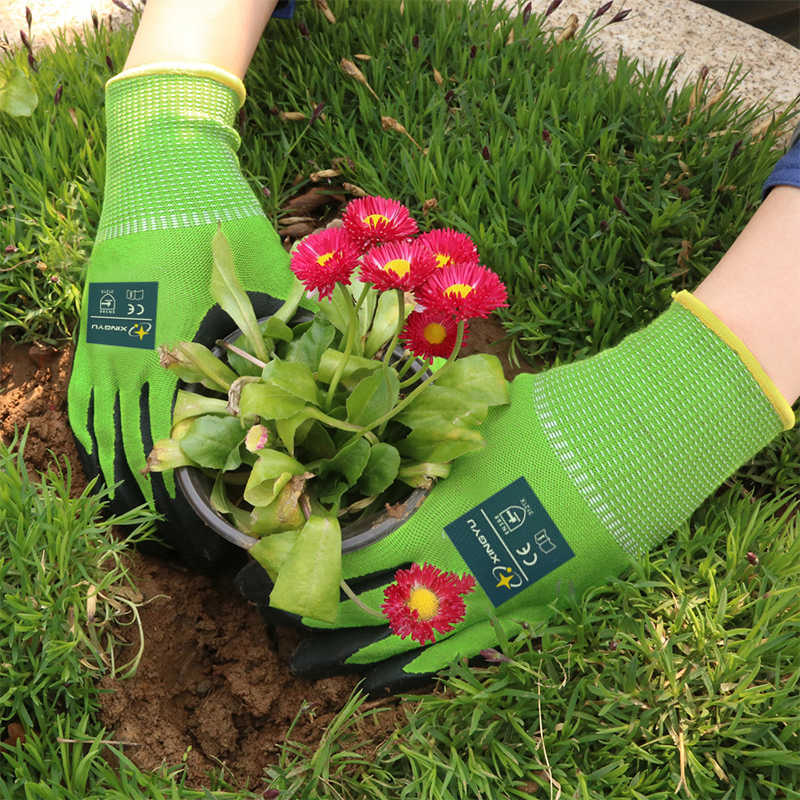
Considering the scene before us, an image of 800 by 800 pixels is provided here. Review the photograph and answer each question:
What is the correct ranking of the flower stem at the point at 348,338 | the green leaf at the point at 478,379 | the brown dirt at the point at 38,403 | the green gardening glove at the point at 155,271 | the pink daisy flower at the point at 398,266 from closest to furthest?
1. the pink daisy flower at the point at 398,266
2. the flower stem at the point at 348,338
3. the green leaf at the point at 478,379
4. the green gardening glove at the point at 155,271
5. the brown dirt at the point at 38,403

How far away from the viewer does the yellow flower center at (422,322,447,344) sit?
97 cm

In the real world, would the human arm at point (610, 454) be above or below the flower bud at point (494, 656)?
above

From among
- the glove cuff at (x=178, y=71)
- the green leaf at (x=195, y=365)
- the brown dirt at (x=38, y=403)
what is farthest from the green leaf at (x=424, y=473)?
the glove cuff at (x=178, y=71)

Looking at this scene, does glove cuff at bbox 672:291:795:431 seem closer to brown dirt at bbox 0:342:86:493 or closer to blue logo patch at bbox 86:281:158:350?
blue logo patch at bbox 86:281:158:350

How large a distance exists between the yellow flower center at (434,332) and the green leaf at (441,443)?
6.9 inches

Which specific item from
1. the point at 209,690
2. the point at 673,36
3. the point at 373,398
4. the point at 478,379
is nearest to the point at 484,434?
the point at 478,379

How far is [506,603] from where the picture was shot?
1196 mm

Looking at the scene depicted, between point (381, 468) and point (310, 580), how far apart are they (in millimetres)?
194

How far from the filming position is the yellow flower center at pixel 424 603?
969 millimetres

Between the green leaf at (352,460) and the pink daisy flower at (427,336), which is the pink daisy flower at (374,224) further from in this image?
the green leaf at (352,460)

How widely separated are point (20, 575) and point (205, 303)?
52 centimetres

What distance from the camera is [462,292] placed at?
0.89 m

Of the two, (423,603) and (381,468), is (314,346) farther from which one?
(423,603)

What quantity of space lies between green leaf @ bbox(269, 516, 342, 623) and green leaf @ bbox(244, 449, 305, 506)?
0.08 m
